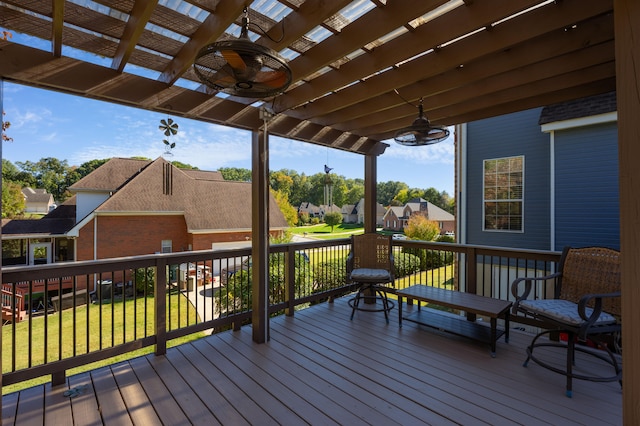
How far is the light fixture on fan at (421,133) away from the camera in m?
2.67

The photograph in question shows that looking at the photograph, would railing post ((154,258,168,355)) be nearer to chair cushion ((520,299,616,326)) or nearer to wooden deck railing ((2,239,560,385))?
wooden deck railing ((2,239,560,385))

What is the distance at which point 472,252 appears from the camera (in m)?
3.81

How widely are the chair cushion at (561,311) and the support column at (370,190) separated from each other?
2.46 m

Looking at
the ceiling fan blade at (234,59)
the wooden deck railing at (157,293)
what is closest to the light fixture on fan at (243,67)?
the ceiling fan blade at (234,59)

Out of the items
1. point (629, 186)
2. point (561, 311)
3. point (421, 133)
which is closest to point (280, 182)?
point (421, 133)

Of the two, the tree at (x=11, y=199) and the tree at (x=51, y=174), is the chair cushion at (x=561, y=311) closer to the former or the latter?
the tree at (x=11, y=199)

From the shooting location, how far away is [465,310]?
300 centimetres

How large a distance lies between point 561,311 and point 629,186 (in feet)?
5.90

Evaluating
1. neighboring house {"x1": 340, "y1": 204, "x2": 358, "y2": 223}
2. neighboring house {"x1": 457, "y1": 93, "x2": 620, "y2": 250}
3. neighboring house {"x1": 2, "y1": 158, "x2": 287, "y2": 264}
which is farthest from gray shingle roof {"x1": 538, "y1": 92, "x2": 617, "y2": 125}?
neighboring house {"x1": 340, "y1": 204, "x2": 358, "y2": 223}

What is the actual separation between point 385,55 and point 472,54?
2.11ft

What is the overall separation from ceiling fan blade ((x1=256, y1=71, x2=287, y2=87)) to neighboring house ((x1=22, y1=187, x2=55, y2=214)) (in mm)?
19026

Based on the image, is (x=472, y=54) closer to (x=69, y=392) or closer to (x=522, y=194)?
(x=69, y=392)

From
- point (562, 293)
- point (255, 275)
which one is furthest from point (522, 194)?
point (255, 275)

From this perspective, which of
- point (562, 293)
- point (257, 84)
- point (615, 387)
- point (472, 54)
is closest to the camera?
point (257, 84)
